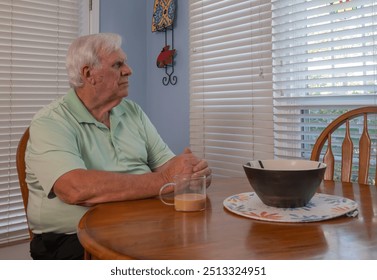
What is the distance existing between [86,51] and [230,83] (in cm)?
98

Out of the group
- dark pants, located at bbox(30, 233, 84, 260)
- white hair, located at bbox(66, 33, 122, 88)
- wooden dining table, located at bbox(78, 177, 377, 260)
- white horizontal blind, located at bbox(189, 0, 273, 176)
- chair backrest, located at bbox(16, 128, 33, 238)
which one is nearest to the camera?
wooden dining table, located at bbox(78, 177, 377, 260)

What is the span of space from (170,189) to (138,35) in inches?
74.9

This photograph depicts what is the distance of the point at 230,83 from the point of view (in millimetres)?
2238

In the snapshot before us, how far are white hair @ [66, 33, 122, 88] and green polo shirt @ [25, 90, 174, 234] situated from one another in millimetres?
85

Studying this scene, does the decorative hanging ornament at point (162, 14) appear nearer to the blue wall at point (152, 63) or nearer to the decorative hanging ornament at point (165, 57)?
the blue wall at point (152, 63)

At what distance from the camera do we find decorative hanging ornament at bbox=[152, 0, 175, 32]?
8.46 ft

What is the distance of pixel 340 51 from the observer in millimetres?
1725

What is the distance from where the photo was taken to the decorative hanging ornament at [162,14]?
2.58 metres

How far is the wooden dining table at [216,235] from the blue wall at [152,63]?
5.41 feet

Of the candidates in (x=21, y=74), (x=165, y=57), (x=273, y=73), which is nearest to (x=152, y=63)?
(x=165, y=57)

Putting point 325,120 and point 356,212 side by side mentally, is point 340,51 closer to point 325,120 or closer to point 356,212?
point 325,120

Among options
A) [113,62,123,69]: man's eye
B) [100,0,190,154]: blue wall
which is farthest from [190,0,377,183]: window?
[113,62,123,69]: man's eye

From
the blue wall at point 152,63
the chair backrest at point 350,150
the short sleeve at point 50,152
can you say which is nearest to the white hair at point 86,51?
the short sleeve at point 50,152

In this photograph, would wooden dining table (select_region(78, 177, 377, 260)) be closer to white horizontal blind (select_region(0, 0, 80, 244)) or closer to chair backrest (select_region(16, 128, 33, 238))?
chair backrest (select_region(16, 128, 33, 238))
